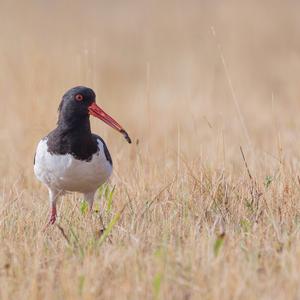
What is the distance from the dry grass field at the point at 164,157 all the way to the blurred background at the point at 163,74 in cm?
3

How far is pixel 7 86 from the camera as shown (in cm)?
884

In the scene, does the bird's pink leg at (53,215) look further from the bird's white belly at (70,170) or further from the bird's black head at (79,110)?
the bird's black head at (79,110)

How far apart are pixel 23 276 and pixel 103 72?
27.5 feet

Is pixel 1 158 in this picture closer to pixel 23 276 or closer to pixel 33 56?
pixel 33 56

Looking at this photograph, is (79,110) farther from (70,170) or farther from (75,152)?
(70,170)

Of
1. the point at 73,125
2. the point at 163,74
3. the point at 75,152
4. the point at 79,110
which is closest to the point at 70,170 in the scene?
the point at 75,152

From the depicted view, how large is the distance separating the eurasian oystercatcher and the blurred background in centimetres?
104

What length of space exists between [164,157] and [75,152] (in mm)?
1854

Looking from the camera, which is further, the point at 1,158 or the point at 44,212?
the point at 1,158

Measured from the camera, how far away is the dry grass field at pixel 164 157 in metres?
3.80

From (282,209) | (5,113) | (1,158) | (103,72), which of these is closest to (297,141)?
(282,209)

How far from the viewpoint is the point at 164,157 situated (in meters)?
6.97

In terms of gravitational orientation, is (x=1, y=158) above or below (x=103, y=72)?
below

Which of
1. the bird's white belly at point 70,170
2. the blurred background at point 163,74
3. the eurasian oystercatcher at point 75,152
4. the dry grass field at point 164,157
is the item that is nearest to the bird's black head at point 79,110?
the eurasian oystercatcher at point 75,152
